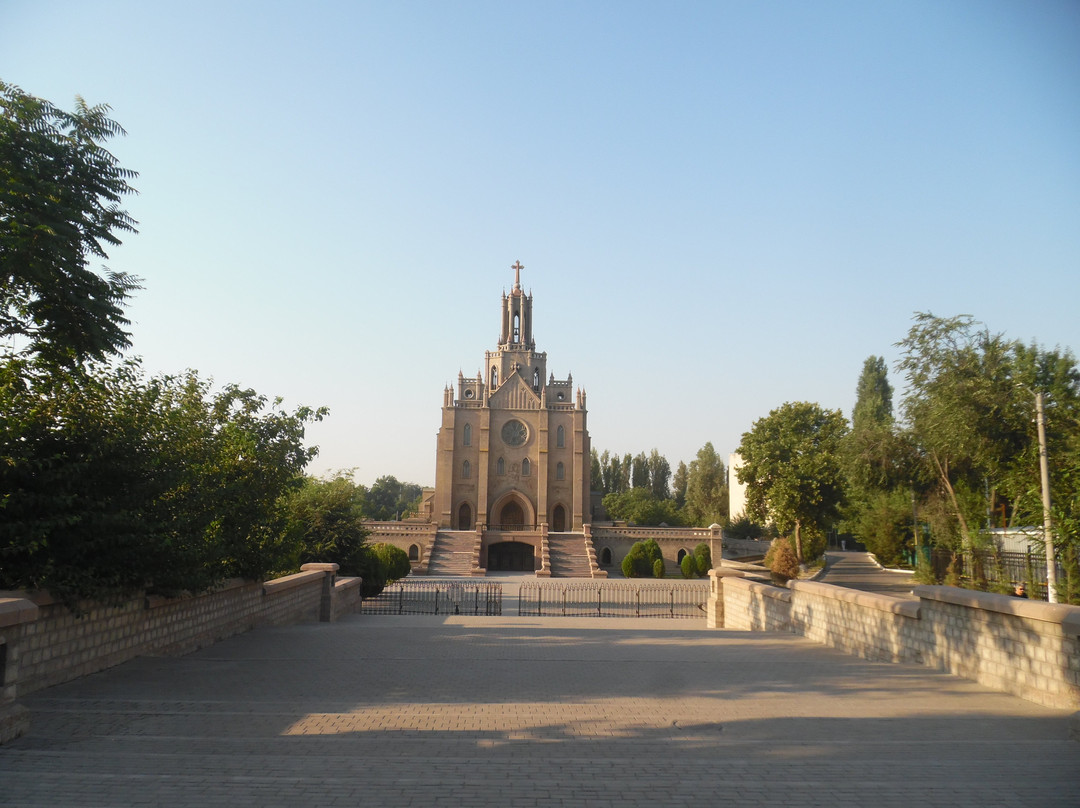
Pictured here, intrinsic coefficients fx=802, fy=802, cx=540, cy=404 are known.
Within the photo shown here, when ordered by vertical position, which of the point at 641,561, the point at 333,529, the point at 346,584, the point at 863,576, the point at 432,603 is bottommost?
the point at 432,603

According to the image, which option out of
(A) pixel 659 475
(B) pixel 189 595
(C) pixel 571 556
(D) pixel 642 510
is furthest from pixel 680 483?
(B) pixel 189 595

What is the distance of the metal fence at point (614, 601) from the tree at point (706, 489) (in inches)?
1393

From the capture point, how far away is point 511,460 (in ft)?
200

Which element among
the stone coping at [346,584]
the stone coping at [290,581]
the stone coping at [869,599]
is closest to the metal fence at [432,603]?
the stone coping at [346,584]

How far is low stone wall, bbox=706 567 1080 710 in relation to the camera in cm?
758

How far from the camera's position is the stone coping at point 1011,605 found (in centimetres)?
711

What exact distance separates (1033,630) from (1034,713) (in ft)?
2.90

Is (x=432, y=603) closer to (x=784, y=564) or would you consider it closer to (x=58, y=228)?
(x=784, y=564)

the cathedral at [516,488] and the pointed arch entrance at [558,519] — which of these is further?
the pointed arch entrance at [558,519]

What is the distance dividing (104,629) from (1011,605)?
9.95m

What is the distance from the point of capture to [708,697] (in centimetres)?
832

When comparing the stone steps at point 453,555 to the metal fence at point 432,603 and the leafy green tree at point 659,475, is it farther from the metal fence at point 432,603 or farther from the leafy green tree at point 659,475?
the leafy green tree at point 659,475

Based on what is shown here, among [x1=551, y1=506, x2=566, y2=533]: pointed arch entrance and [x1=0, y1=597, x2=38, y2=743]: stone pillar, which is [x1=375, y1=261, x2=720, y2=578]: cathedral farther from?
[x1=0, y1=597, x2=38, y2=743]: stone pillar

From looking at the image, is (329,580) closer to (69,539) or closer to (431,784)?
(69,539)
